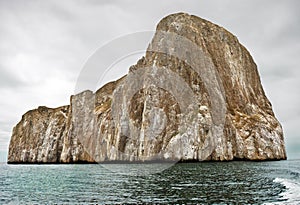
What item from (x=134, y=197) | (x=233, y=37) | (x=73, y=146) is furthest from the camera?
(x=233, y=37)

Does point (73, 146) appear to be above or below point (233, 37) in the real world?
below

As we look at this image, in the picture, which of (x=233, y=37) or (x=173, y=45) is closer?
(x=173, y=45)

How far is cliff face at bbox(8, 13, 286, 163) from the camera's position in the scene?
347ft

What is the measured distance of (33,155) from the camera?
528ft

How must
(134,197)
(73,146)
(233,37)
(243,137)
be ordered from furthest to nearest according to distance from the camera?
(233,37), (73,146), (243,137), (134,197)

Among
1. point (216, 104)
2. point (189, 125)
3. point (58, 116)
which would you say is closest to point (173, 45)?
point (216, 104)

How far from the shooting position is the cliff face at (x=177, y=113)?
10562 cm

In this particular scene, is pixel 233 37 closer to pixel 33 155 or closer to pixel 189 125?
pixel 189 125

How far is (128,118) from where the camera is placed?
121 metres

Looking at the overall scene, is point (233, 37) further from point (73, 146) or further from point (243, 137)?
point (73, 146)

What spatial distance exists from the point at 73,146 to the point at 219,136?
6616 cm

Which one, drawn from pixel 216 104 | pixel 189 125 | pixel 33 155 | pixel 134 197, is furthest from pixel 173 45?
pixel 134 197

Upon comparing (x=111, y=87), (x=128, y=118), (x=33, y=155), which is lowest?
(x=33, y=155)

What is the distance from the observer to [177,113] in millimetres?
111625
